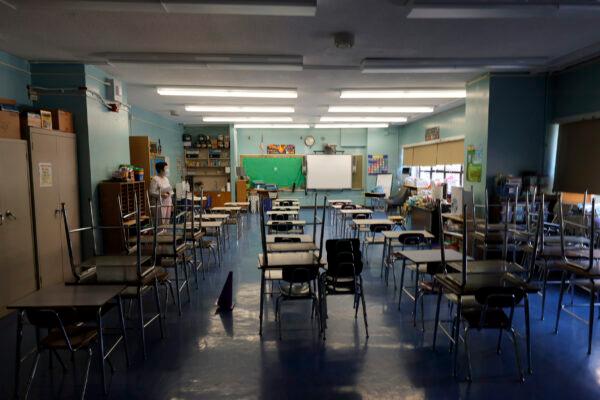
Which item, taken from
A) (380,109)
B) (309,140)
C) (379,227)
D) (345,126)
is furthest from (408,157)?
(379,227)

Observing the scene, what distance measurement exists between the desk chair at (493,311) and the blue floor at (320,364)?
0.26 meters

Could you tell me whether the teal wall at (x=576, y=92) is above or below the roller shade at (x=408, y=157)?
above

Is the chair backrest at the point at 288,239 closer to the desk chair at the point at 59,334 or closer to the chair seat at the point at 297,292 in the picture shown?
the chair seat at the point at 297,292

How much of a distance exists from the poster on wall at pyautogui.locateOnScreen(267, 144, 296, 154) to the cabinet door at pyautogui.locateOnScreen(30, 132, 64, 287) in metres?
8.40

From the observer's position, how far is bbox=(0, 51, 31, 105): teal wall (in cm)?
411

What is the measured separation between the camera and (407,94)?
248 inches

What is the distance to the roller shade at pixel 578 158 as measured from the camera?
4.72m

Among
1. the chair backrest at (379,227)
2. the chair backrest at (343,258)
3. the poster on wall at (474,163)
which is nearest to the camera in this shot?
the chair backrest at (343,258)

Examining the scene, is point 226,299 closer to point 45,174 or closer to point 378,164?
point 45,174

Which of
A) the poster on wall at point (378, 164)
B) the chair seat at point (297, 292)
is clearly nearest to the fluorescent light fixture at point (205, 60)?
the chair seat at point (297, 292)

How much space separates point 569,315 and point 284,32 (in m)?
4.13

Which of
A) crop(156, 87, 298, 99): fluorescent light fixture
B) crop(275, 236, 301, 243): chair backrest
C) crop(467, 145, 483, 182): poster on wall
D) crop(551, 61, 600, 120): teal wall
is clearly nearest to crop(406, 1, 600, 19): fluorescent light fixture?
crop(551, 61, 600, 120): teal wall

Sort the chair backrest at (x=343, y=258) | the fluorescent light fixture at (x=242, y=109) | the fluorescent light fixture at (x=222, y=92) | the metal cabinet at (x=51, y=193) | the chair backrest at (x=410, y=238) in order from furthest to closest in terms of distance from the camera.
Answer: the fluorescent light fixture at (x=242, y=109) → the fluorescent light fixture at (x=222, y=92) → the chair backrest at (x=410, y=238) → the metal cabinet at (x=51, y=193) → the chair backrest at (x=343, y=258)

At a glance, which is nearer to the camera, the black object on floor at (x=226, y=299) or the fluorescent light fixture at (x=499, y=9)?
the fluorescent light fixture at (x=499, y=9)
